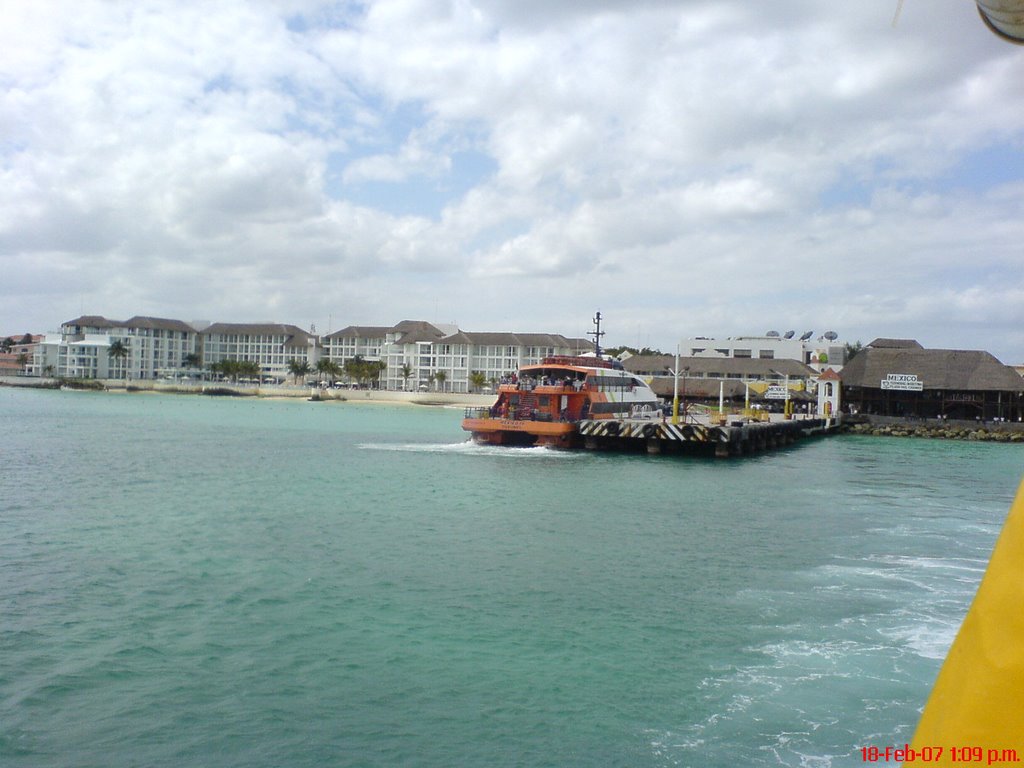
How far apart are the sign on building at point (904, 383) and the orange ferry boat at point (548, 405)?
33784mm

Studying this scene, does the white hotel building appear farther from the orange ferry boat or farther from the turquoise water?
the turquoise water

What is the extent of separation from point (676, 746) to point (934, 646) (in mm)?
5347

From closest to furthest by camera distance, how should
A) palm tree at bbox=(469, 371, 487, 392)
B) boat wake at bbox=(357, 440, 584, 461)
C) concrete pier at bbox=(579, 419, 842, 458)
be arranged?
boat wake at bbox=(357, 440, 584, 461) → concrete pier at bbox=(579, 419, 842, 458) → palm tree at bbox=(469, 371, 487, 392)

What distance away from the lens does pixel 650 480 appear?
3269 centimetres

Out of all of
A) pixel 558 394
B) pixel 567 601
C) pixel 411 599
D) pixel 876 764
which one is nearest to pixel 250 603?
pixel 411 599

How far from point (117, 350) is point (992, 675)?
152487 millimetres

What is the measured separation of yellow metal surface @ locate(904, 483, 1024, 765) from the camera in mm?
1781

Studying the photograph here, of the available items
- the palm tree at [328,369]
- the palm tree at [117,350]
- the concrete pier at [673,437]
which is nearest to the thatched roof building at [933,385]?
the concrete pier at [673,437]

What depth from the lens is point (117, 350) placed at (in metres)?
140

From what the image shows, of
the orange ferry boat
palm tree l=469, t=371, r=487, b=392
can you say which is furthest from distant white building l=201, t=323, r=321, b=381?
the orange ferry boat

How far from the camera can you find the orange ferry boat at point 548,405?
143ft

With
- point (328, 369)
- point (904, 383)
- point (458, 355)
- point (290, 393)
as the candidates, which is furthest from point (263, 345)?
point (904, 383)

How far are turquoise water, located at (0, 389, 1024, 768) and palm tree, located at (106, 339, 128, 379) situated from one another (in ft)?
393

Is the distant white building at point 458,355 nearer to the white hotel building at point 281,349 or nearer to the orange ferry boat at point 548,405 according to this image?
the white hotel building at point 281,349
